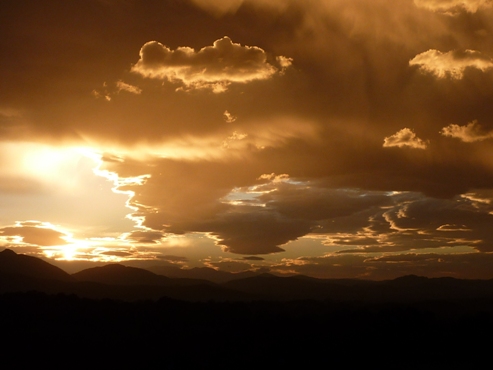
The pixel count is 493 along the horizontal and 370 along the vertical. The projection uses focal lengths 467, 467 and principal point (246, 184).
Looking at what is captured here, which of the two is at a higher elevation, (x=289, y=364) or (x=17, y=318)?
(x=17, y=318)

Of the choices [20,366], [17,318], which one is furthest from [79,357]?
[17,318]

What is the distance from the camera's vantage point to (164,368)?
375 feet

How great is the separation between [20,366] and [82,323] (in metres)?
52.7

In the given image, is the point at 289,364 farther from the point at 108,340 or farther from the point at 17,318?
the point at 17,318

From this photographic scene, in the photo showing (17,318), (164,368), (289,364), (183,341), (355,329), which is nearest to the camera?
(164,368)

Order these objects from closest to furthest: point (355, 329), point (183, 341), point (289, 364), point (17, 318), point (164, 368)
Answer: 1. point (164, 368)
2. point (289, 364)
3. point (183, 341)
4. point (355, 329)
5. point (17, 318)

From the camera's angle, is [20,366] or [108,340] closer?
[20,366]

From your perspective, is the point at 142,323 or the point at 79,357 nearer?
the point at 79,357

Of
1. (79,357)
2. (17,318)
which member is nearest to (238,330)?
(79,357)

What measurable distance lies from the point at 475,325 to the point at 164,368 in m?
110

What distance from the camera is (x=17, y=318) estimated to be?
164375 millimetres

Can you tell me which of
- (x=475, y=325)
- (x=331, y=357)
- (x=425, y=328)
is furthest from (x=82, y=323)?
(x=475, y=325)

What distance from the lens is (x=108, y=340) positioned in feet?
465

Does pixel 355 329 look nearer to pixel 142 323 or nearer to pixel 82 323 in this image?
pixel 142 323
